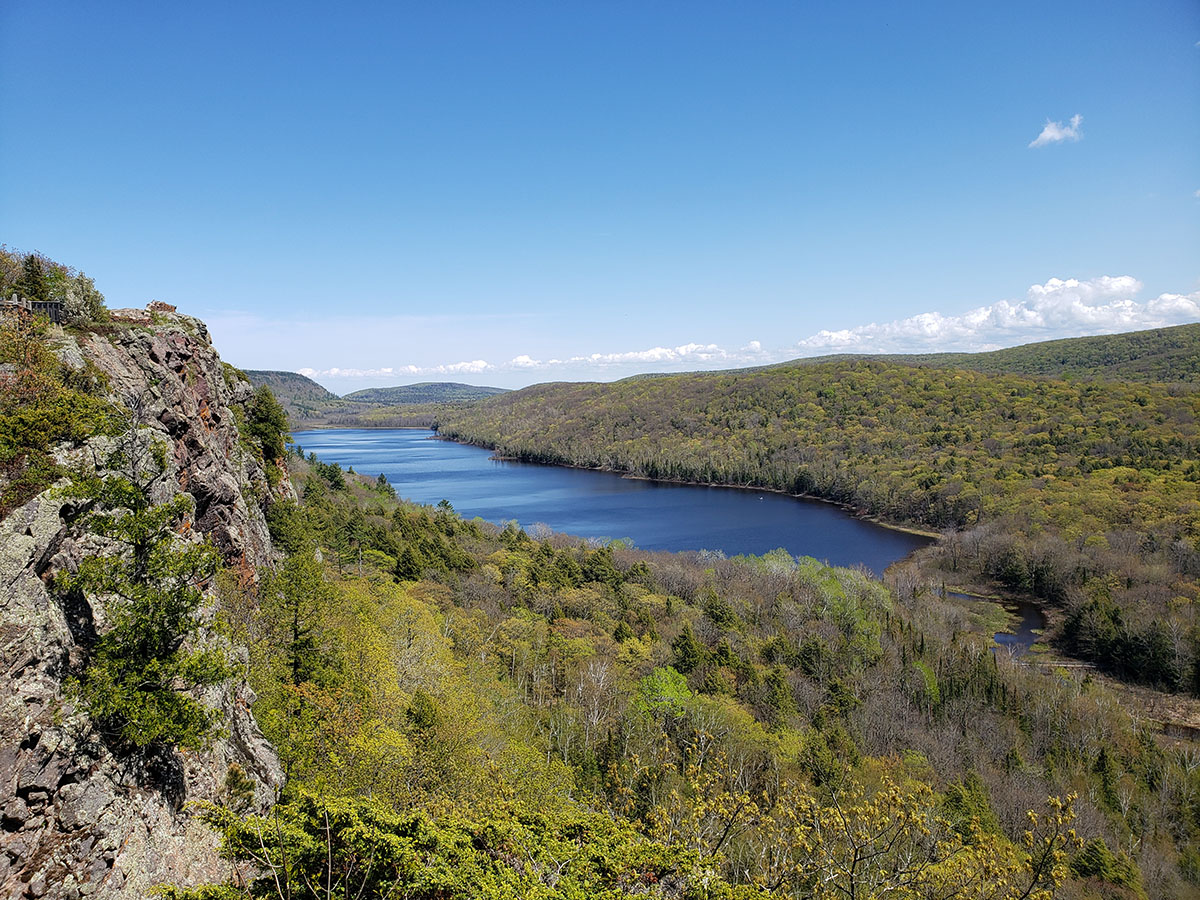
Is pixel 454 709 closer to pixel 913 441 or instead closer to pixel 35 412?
pixel 35 412

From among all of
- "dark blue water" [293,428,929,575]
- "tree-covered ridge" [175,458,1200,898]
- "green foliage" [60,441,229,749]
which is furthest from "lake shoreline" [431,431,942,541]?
"green foliage" [60,441,229,749]

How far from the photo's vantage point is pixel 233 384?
34438mm

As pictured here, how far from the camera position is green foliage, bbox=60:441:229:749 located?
1066cm

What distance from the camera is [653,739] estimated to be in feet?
91.8

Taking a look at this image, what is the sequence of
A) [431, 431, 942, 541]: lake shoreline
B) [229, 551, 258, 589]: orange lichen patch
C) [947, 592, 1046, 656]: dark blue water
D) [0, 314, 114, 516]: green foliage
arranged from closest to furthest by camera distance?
1. [0, 314, 114, 516]: green foliage
2. [229, 551, 258, 589]: orange lichen patch
3. [947, 592, 1046, 656]: dark blue water
4. [431, 431, 942, 541]: lake shoreline

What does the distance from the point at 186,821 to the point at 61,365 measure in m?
10.6

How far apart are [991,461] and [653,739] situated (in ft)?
318

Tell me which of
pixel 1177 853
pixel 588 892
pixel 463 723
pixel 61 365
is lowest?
pixel 1177 853

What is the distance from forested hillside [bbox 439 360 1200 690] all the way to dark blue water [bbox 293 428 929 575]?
28.1ft

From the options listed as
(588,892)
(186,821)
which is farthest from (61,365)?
(588,892)

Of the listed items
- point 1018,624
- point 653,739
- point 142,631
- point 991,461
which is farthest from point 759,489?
point 142,631

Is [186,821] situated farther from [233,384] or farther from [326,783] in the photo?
[233,384]

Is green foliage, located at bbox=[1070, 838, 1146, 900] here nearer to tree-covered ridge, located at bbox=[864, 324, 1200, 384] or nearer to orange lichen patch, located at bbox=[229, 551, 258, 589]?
orange lichen patch, located at bbox=[229, 551, 258, 589]

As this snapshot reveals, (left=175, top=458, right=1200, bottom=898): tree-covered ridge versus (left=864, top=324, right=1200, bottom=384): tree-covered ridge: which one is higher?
(left=864, top=324, right=1200, bottom=384): tree-covered ridge
